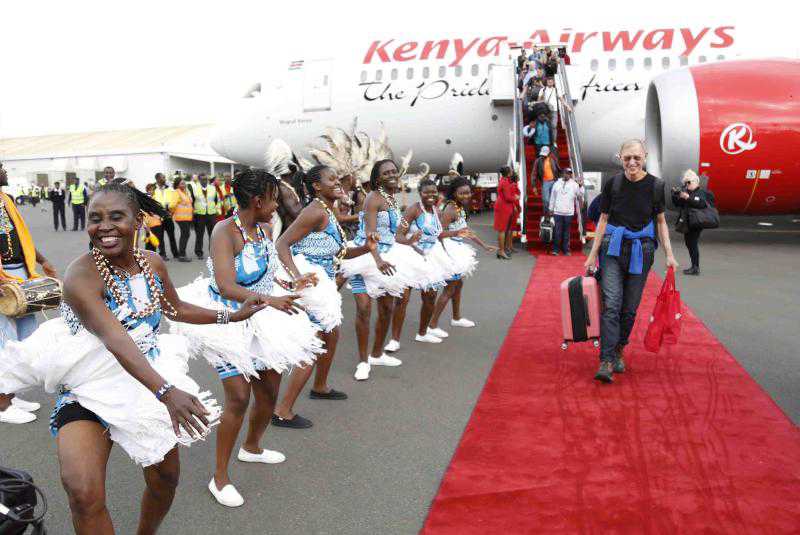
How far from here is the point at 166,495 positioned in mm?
2457

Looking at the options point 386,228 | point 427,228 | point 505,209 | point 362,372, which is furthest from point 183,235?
point 362,372

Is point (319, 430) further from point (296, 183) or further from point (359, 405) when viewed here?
point (296, 183)

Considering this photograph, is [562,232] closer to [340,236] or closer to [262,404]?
[340,236]

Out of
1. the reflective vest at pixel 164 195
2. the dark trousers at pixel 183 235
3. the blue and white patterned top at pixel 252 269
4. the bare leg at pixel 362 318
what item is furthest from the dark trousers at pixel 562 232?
the blue and white patterned top at pixel 252 269

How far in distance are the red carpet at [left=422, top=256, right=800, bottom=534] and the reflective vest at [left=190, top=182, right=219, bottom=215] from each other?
8.34 meters

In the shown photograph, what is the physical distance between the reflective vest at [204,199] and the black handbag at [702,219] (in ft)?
28.3

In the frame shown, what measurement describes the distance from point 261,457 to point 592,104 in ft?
46.2

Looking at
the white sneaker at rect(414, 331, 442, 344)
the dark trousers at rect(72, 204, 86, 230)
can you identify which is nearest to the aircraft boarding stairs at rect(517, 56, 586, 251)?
the white sneaker at rect(414, 331, 442, 344)

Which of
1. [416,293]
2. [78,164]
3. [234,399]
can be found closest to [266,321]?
[234,399]

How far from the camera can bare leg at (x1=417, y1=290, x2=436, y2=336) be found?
20.2ft

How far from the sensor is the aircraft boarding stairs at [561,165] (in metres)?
12.8

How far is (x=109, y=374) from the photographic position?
2.31 m

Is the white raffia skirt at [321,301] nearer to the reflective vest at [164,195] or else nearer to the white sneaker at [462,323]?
the white sneaker at [462,323]

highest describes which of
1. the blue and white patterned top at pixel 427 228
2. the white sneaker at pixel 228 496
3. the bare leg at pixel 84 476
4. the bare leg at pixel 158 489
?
the blue and white patterned top at pixel 427 228
